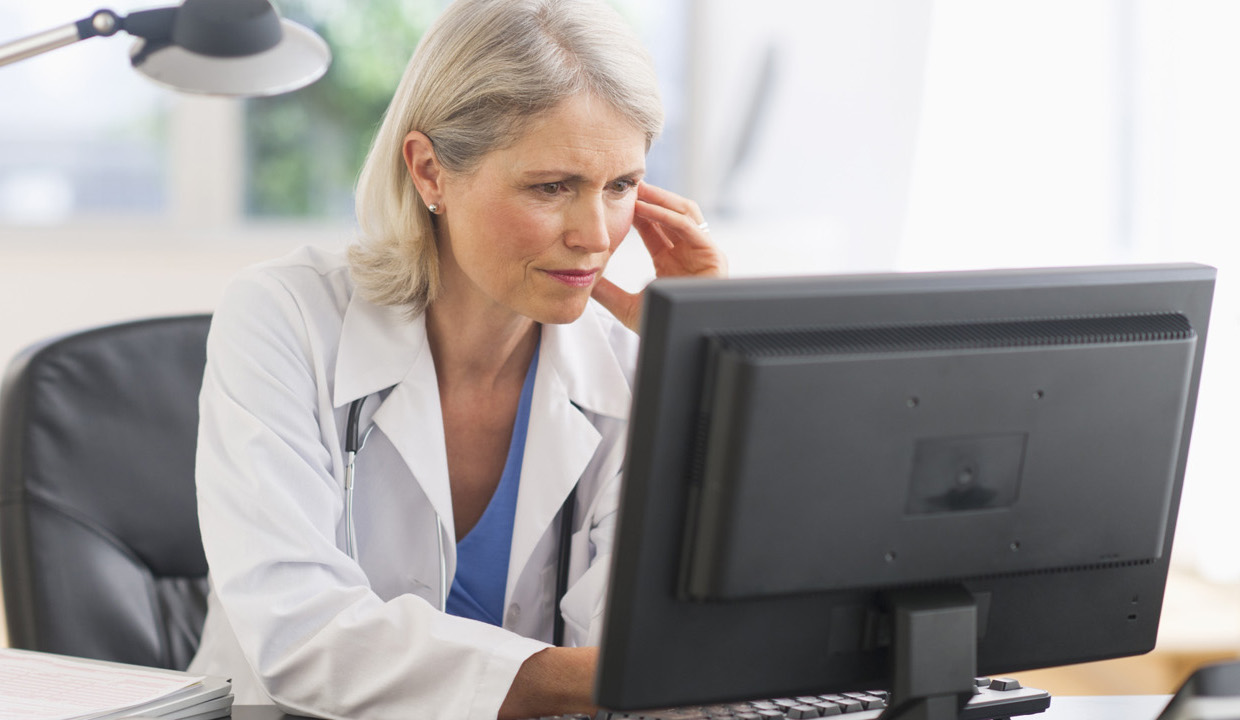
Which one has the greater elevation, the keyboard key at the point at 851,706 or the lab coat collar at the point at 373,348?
the lab coat collar at the point at 373,348

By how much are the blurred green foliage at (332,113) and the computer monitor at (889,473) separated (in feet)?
10.1

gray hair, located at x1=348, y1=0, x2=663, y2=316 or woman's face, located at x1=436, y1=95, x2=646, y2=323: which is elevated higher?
gray hair, located at x1=348, y1=0, x2=663, y2=316

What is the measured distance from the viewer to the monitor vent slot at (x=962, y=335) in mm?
736

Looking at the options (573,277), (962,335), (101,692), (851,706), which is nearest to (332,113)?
(573,277)

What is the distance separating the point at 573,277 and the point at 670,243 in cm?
32

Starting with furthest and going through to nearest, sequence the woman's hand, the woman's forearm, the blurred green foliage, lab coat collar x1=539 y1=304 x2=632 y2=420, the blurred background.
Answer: the blurred green foliage → the blurred background → the woman's hand → lab coat collar x1=539 y1=304 x2=632 y2=420 → the woman's forearm

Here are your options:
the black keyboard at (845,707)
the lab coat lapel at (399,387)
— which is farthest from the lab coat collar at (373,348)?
the black keyboard at (845,707)

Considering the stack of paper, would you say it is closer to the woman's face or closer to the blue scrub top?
the blue scrub top

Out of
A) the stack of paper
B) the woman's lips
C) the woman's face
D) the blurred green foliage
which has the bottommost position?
the stack of paper

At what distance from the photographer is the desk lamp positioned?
3.56 ft

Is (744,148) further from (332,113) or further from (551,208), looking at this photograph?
(551,208)

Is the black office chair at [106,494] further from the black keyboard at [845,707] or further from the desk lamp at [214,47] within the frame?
the black keyboard at [845,707]

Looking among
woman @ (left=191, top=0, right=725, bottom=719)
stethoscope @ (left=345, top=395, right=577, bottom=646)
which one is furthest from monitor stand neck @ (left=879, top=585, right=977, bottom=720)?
stethoscope @ (left=345, top=395, right=577, bottom=646)

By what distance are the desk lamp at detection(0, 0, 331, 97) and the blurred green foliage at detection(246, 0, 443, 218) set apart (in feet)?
8.49
